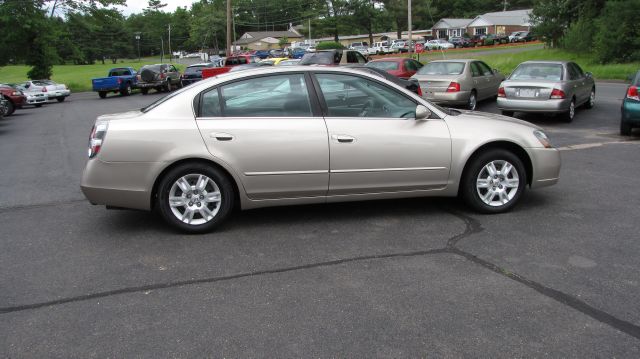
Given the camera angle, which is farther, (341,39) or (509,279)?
(341,39)

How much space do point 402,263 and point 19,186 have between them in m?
6.17

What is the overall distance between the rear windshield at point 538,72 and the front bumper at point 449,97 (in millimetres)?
1861

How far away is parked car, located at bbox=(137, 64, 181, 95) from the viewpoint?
1239 inches

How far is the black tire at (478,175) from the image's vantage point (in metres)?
5.83

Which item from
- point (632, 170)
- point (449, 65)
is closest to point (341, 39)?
→ point (449, 65)

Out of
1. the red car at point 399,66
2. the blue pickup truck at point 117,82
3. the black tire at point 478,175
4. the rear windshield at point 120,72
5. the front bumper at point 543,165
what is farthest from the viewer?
the rear windshield at point 120,72

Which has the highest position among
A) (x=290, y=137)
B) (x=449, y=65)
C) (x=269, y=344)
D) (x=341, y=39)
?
(x=341, y=39)

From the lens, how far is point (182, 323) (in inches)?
142

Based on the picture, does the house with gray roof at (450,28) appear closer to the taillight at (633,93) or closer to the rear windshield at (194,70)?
the rear windshield at (194,70)

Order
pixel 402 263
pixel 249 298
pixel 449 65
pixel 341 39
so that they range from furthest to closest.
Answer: pixel 341 39, pixel 449 65, pixel 402 263, pixel 249 298

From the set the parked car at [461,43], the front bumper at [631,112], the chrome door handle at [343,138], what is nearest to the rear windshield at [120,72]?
the front bumper at [631,112]

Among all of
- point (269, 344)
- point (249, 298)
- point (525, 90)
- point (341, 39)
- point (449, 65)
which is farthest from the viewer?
point (341, 39)

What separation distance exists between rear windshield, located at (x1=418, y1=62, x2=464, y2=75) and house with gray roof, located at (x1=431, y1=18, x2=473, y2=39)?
83.7 meters

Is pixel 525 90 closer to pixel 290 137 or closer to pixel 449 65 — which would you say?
pixel 449 65
